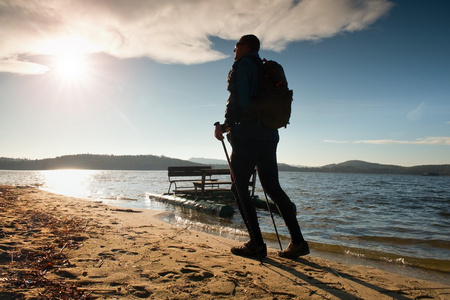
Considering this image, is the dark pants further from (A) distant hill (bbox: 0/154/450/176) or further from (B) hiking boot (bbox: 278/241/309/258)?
(A) distant hill (bbox: 0/154/450/176)

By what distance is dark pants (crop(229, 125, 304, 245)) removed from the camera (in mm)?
3271

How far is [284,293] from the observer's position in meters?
2.33

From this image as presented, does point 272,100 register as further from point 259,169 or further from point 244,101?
point 259,169

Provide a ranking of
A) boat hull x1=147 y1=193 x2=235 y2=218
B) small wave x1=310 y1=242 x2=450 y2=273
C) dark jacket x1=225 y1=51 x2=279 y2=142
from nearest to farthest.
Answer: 1. dark jacket x1=225 y1=51 x2=279 y2=142
2. small wave x1=310 y1=242 x2=450 y2=273
3. boat hull x1=147 y1=193 x2=235 y2=218

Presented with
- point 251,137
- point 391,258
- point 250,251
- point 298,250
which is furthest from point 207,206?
point 251,137

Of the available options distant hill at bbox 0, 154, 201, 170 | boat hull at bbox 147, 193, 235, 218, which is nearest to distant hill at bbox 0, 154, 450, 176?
distant hill at bbox 0, 154, 201, 170

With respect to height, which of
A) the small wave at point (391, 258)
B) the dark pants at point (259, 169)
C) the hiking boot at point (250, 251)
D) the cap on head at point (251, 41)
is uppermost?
the cap on head at point (251, 41)

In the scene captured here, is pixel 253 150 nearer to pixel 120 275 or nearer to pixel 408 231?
pixel 120 275

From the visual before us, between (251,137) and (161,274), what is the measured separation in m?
1.76

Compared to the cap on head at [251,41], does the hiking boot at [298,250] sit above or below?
below

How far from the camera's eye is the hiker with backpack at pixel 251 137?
3188 millimetres

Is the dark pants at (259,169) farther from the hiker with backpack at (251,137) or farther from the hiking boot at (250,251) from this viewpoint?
the hiking boot at (250,251)

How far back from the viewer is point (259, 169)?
11.1 feet

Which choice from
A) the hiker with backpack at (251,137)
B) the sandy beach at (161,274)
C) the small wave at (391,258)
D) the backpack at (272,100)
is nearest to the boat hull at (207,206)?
the small wave at (391,258)
